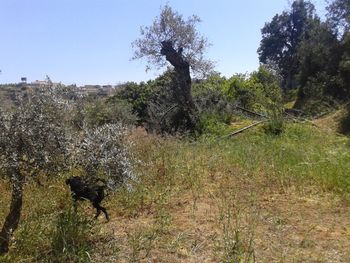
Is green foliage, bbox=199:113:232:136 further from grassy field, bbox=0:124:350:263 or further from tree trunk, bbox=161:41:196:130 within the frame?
grassy field, bbox=0:124:350:263

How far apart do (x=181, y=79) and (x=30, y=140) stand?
42.6 ft

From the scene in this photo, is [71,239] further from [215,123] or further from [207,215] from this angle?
[215,123]

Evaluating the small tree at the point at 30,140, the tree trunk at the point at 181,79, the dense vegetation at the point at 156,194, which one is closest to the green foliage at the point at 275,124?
the dense vegetation at the point at 156,194

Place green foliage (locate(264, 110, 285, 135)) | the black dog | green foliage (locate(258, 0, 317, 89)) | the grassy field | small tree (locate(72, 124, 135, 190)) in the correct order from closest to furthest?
1. the grassy field
2. small tree (locate(72, 124, 135, 190))
3. the black dog
4. green foliage (locate(264, 110, 285, 135))
5. green foliage (locate(258, 0, 317, 89))

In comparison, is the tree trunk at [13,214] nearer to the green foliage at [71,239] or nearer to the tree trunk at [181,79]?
the green foliage at [71,239]

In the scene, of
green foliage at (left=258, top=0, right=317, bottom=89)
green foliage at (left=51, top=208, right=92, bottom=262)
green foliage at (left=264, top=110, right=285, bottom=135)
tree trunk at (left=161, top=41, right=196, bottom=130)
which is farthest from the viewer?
green foliage at (left=258, top=0, right=317, bottom=89)

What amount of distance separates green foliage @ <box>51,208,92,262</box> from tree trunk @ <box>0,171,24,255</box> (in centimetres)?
39

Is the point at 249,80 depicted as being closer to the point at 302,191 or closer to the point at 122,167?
the point at 302,191

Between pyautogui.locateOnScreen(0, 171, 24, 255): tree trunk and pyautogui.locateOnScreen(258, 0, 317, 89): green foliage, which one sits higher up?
pyautogui.locateOnScreen(258, 0, 317, 89): green foliage

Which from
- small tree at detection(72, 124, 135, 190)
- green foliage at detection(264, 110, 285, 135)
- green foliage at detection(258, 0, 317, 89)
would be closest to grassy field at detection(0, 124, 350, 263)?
small tree at detection(72, 124, 135, 190)

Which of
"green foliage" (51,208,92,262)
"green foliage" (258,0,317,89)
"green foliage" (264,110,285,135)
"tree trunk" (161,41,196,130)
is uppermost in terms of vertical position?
"green foliage" (258,0,317,89)

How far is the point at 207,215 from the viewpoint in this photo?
4.82 meters

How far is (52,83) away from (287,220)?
281 centimetres

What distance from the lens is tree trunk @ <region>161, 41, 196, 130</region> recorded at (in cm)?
1595
